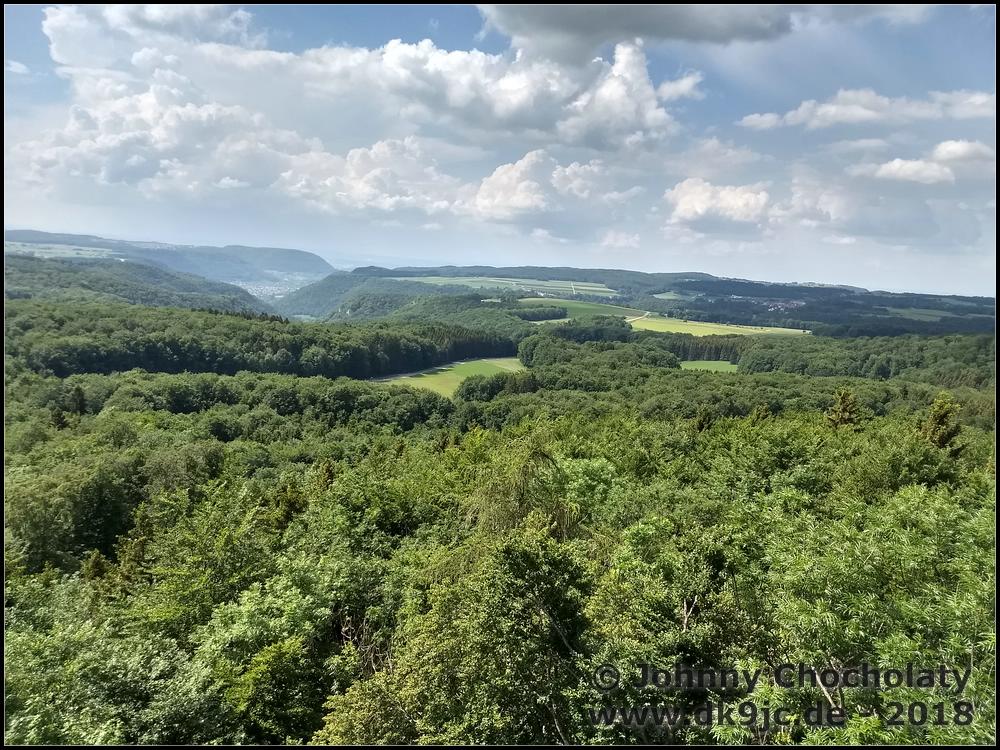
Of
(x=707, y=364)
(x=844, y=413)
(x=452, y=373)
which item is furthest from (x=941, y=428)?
(x=707, y=364)

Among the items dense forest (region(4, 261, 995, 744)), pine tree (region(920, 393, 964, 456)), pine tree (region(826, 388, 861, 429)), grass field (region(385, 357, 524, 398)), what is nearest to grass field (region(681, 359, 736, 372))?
grass field (region(385, 357, 524, 398))

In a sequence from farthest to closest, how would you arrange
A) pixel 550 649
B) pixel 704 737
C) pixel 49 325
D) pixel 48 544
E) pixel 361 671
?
pixel 49 325
pixel 48 544
pixel 361 671
pixel 550 649
pixel 704 737

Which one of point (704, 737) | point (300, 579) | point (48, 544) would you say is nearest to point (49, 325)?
point (48, 544)

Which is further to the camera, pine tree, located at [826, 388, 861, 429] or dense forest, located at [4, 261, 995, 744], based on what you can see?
pine tree, located at [826, 388, 861, 429]

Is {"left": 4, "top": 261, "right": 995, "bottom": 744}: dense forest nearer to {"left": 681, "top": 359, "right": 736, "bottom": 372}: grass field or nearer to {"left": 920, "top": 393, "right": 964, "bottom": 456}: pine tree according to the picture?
{"left": 920, "top": 393, "right": 964, "bottom": 456}: pine tree

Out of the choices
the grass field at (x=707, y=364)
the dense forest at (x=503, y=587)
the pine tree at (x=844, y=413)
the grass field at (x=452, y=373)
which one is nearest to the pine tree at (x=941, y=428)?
the dense forest at (x=503, y=587)

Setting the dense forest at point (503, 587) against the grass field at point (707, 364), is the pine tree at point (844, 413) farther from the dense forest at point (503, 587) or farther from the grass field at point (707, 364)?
the grass field at point (707, 364)

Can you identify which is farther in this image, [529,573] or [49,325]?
[49,325]

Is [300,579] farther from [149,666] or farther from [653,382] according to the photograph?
[653,382]
